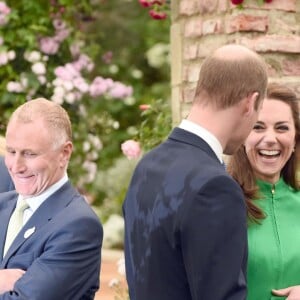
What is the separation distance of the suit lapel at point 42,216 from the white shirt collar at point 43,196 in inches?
0.4

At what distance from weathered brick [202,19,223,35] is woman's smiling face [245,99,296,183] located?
1533mm

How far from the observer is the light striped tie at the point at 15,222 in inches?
131

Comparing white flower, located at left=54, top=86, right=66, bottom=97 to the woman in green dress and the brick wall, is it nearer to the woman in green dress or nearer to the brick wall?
the brick wall

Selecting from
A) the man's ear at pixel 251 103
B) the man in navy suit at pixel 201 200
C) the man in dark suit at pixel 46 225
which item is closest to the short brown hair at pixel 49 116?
the man in dark suit at pixel 46 225

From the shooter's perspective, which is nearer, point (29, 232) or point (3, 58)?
point (29, 232)

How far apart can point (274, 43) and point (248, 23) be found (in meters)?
0.16

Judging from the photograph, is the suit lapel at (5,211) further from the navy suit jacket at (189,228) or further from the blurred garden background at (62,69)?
the blurred garden background at (62,69)

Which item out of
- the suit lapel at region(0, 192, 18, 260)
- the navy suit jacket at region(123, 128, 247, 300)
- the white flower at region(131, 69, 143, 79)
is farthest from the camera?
the white flower at region(131, 69, 143, 79)

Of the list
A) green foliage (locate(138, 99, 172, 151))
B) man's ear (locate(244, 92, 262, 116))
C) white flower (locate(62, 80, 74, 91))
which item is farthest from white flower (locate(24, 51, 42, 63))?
man's ear (locate(244, 92, 262, 116))

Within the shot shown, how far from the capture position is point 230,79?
8.79 ft

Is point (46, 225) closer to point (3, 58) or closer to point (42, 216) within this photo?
point (42, 216)

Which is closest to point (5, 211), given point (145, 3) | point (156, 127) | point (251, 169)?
point (251, 169)

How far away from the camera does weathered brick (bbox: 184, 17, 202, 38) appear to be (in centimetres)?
504

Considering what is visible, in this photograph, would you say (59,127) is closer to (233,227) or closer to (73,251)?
(73,251)
